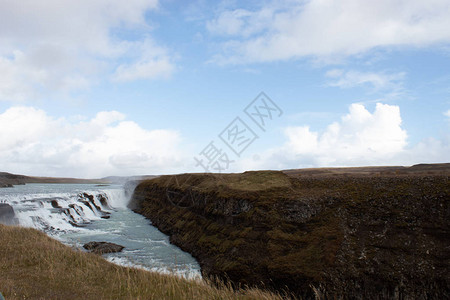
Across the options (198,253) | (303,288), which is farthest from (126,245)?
(303,288)

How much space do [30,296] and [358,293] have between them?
13.0m

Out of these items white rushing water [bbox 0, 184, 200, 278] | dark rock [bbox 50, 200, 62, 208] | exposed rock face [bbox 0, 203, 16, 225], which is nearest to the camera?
white rushing water [bbox 0, 184, 200, 278]

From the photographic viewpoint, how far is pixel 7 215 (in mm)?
30641

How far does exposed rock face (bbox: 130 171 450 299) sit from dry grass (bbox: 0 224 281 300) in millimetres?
3075

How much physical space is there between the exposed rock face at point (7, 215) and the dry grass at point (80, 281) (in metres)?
19.1

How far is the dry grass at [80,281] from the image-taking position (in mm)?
9727

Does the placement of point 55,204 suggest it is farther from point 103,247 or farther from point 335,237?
point 335,237

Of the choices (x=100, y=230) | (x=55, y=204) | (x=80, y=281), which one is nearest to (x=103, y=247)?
(x=100, y=230)

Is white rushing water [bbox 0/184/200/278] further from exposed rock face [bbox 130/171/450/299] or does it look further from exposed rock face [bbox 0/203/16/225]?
exposed rock face [bbox 130/171/450/299]

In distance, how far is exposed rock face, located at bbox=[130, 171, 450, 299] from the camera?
13.2 metres

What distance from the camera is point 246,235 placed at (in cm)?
1941

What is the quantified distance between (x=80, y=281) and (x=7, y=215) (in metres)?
26.5

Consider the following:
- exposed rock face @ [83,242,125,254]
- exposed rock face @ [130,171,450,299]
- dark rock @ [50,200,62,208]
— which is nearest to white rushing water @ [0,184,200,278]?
dark rock @ [50,200,62,208]

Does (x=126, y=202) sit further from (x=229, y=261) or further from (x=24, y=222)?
(x=229, y=261)
